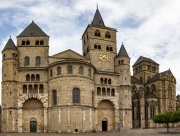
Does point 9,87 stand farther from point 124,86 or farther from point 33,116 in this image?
point 124,86

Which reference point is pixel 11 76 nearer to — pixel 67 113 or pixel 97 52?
pixel 67 113

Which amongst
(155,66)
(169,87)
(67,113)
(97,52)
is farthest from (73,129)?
(155,66)

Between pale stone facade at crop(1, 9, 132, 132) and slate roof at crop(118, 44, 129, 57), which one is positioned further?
slate roof at crop(118, 44, 129, 57)

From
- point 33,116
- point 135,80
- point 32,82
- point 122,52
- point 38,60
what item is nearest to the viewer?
point 33,116

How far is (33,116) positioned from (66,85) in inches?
444

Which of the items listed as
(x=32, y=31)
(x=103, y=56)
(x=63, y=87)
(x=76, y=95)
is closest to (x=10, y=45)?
(x=32, y=31)

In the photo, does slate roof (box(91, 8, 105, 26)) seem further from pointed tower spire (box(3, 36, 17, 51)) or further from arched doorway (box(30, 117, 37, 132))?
arched doorway (box(30, 117, 37, 132))

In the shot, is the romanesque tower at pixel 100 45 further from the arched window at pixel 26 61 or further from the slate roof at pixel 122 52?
the arched window at pixel 26 61

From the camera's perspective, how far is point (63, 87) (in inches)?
2586

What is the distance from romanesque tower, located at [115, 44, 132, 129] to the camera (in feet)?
248

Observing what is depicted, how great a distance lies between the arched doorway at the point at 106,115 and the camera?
243ft

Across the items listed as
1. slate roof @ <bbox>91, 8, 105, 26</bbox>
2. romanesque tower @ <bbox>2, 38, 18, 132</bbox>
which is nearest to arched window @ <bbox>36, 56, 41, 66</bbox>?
romanesque tower @ <bbox>2, 38, 18, 132</bbox>

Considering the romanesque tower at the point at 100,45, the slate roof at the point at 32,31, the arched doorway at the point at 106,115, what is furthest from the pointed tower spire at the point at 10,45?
the arched doorway at the point at 106,115

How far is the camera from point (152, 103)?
94.0 m
